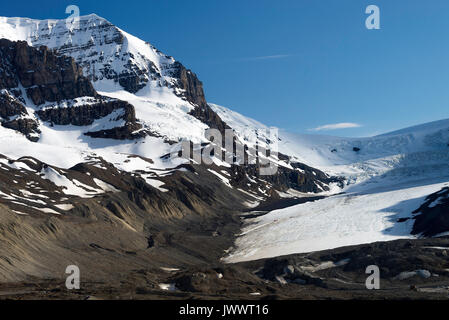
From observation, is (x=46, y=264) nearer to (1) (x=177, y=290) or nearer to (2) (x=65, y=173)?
(1) (x=177, y=290)

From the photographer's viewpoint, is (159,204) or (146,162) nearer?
(159,204)

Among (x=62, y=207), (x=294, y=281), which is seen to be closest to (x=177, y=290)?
(x=294, y=281)

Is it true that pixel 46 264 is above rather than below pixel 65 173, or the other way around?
below

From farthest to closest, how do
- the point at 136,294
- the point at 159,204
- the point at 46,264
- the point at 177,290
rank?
the point at 159,204, the point at 46,264, the point at 177,290, the point at 136,294
